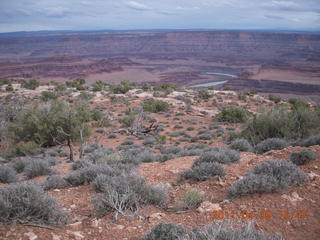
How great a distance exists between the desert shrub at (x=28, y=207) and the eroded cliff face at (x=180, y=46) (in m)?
120

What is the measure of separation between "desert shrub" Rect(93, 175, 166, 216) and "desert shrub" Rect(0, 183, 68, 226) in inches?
22.2

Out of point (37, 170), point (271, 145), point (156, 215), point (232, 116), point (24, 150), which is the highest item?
point (156, 215)

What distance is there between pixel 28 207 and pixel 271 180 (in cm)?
366

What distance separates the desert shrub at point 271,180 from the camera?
3.98 metres

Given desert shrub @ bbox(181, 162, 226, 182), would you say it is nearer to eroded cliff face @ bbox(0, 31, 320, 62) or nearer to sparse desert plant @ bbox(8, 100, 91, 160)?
sparse desert plant @ bbox(8, 100, 91, 160)

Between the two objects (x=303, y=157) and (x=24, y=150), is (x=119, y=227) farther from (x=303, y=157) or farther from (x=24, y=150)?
(x=24, y=150)

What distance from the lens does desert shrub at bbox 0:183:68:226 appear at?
10.3 ft

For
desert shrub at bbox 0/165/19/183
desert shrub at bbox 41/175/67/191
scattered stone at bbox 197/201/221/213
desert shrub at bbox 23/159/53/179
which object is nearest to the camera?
scattered stone at bbox 197/201/221/213

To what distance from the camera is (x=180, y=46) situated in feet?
476

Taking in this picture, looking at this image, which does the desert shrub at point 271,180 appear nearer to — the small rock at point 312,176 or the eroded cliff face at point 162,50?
the small rock at point 312,176

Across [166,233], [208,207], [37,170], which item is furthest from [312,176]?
[37,170]

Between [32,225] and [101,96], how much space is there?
28.5 metres
